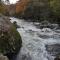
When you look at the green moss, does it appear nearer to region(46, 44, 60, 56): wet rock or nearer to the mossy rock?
the mossy rock

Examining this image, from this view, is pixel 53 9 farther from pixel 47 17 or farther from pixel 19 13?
pixel 19 13

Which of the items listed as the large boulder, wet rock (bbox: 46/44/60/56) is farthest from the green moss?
wet rock (bbox: 46/44/60/56)

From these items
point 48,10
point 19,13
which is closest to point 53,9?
point 48,10

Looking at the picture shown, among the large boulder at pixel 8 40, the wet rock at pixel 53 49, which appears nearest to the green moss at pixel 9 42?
the large boulder at pixel 8 40

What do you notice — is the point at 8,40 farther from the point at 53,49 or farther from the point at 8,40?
the point at 53,49

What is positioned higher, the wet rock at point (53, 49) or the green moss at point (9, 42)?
the green moss at point (9, 42)

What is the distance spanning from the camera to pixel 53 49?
10.7m

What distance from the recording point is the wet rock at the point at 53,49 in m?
10.2

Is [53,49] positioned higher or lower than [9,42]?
lower

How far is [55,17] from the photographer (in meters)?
23.8

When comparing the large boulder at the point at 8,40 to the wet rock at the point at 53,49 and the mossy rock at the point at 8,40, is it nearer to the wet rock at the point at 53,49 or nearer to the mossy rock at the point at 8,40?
A: the mossy rock at the point at 8,40

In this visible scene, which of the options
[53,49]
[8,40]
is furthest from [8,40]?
[53,49]

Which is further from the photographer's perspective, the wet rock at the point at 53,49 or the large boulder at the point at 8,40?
the wet rock at the point at 53,49

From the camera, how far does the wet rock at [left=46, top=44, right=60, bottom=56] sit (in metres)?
10.2
